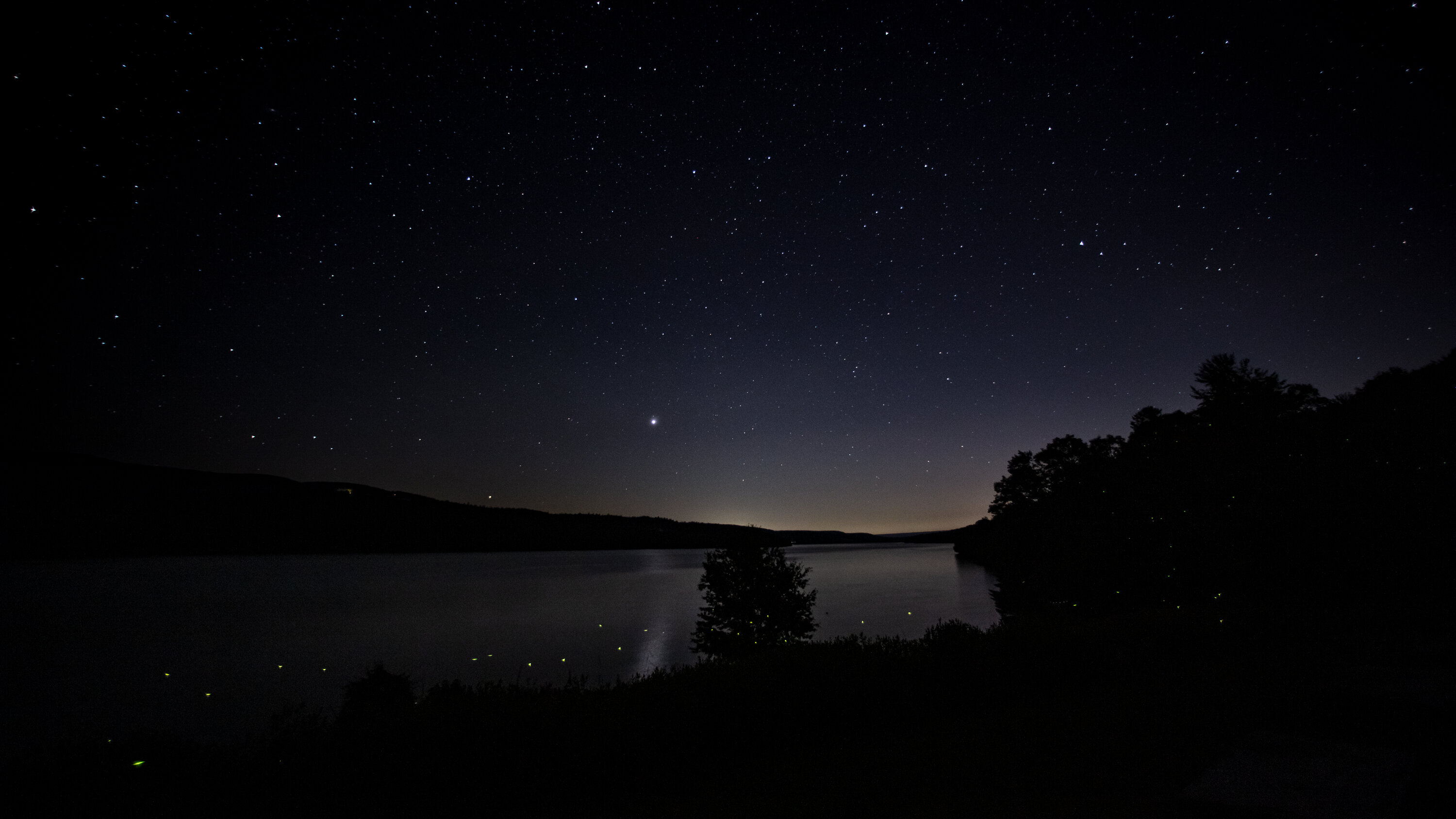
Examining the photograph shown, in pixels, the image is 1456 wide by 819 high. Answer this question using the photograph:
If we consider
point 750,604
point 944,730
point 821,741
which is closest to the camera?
point 821,741

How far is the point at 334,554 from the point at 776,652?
740ft

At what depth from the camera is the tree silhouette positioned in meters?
25.0

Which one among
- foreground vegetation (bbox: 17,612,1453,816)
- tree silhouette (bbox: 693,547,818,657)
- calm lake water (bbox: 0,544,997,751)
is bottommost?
calm lake water (bbox: 0,544,997,751)

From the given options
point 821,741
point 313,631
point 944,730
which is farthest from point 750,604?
point 313,631

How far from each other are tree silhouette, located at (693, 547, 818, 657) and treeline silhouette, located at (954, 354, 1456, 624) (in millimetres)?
8955

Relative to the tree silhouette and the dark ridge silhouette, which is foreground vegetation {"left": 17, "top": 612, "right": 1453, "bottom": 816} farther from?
the dark ridge silhouette

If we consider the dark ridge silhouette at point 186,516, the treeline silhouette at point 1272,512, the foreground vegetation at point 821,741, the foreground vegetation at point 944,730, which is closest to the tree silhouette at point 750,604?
the treeline silhouette at point 1272,512

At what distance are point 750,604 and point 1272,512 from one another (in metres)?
17.6

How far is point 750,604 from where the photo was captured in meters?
25.5

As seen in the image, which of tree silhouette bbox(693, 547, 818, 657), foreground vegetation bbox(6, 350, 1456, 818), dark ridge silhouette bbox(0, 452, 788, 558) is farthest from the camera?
dark ridge silhouette bbox(0, 452, 788, 558)

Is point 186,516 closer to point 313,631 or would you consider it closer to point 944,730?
point 313,631

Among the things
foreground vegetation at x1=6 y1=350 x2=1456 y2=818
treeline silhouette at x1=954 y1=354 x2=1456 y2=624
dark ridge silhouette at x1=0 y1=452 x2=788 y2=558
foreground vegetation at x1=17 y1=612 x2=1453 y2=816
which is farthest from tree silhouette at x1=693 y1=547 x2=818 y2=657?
dark ridge silhouette at x1=0 y1=452 x2=788 y2=558

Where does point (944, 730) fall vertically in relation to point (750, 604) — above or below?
above

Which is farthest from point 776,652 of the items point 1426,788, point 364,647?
point 364,647
